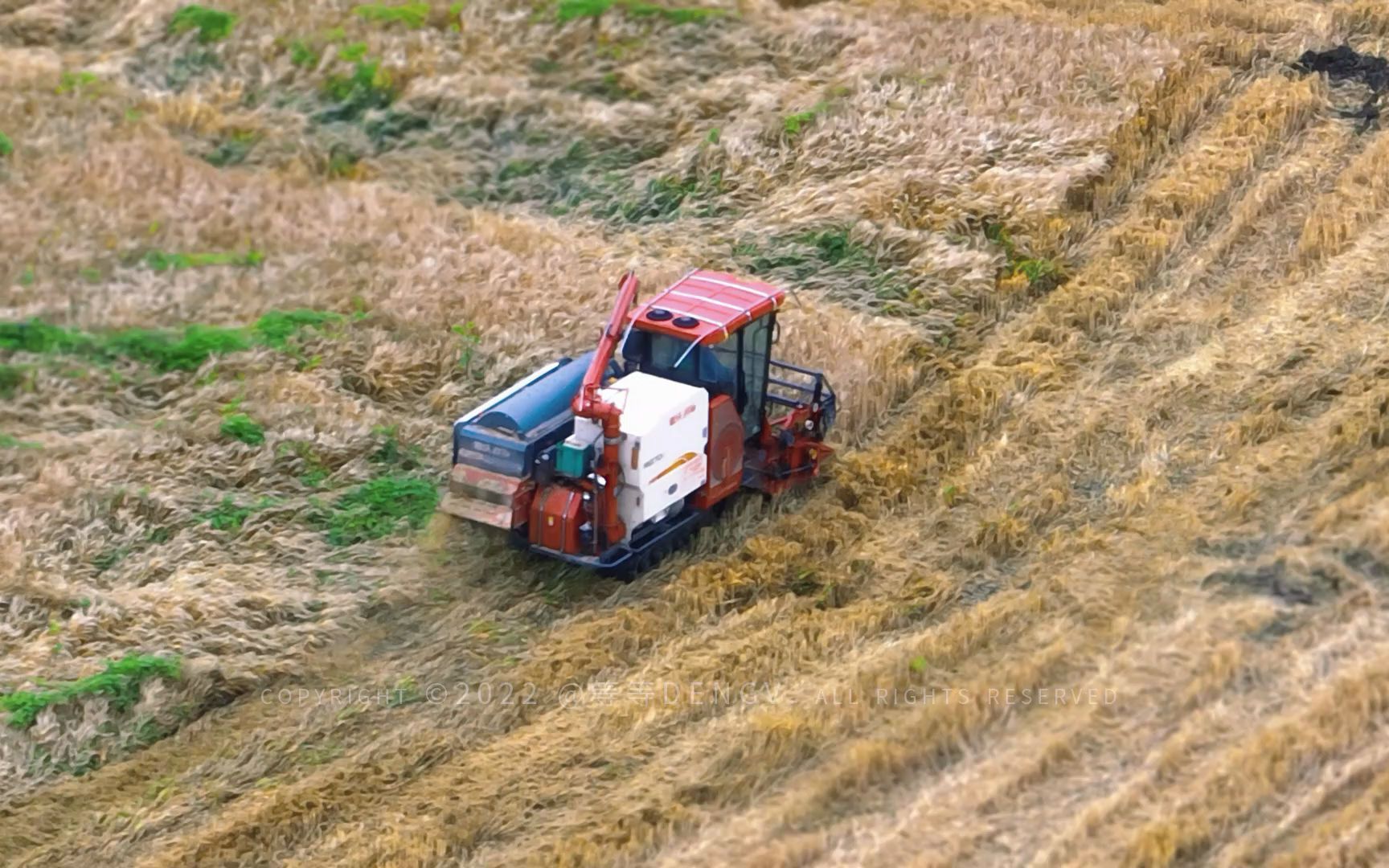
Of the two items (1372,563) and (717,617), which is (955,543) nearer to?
(717,617)

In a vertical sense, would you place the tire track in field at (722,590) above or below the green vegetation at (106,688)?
above

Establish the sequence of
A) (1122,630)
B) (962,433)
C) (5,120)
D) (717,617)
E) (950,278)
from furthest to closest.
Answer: (5,120), (950,278), (962,433), (717,617), (1122,630)

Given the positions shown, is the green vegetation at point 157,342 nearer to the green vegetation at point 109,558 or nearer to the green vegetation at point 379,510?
the green vegetation at point 379,510

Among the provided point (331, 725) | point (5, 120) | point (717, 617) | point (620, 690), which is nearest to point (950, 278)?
point (717, 617)

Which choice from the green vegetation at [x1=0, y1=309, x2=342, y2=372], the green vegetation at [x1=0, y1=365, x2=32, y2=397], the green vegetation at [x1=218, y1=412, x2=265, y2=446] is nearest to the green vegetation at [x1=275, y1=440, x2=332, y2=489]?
the green vegetation at [x1=218, y1=412, x2=265, y2=446]

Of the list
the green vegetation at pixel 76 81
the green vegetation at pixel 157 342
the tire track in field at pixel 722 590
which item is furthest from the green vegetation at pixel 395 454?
the green vegetation at pixel 76 81

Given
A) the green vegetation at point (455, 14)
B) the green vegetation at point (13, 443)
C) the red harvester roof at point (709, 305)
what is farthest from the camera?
the green vegetation at point (455, 14)

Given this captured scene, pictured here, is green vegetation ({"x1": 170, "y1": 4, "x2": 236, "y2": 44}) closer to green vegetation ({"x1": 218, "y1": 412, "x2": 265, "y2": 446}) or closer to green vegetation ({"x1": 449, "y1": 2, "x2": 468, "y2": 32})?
green vegetation ({"x1": 449, "y1": 2, "x2": 468, "y2": 32})
